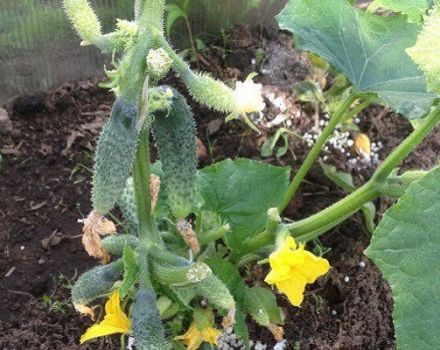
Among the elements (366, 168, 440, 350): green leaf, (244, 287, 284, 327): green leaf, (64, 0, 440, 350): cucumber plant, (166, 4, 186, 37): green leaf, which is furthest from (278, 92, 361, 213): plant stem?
(166, 4, 186, 37): green leaf

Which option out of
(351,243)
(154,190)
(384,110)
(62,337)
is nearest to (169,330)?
(62,337)

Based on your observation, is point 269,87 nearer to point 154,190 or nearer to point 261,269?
point 261,269

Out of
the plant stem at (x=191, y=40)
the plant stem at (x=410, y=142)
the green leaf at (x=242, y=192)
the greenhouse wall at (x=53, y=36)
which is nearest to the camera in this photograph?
the plant stem at (x=410, y=142)

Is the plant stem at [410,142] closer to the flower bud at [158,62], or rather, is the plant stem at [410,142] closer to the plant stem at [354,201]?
the plant stem at [354,201]

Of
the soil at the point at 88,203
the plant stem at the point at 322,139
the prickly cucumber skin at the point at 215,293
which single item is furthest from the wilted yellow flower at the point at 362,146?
the prickly cucumber skin at the point at 215,293

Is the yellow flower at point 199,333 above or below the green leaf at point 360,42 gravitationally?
below

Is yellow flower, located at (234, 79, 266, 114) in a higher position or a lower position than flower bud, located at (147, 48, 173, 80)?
lower

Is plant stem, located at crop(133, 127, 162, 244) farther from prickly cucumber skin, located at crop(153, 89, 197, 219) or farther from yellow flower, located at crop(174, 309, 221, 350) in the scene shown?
yellow flower, located at crop(174, 309, 221, 350)
